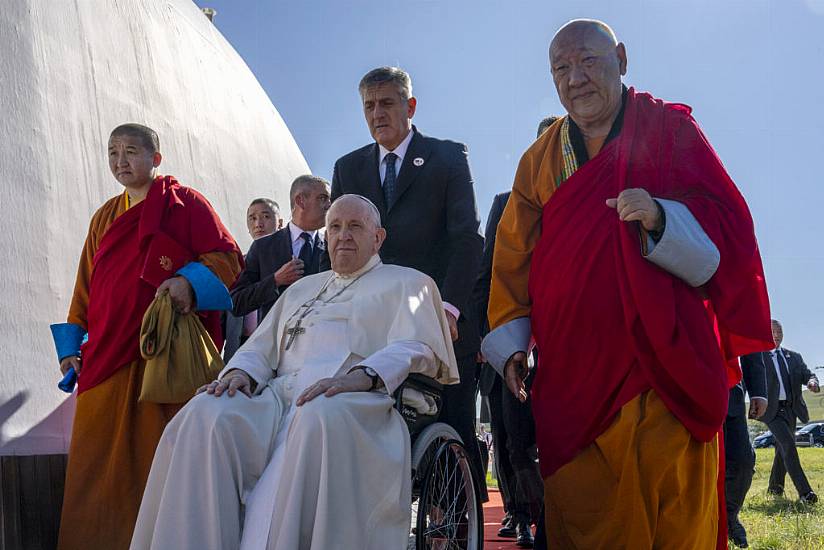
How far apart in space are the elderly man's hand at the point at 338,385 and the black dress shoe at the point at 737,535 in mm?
3095

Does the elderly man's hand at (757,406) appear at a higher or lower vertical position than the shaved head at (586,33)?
lower

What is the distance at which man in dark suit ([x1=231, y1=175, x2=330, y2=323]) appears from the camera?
4.20 metres

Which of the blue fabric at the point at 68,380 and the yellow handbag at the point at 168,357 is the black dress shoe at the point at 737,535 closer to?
the yellow handbag at the point at 168,357

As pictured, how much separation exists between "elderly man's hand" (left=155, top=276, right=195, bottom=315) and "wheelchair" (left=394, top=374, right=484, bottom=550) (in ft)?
4.51

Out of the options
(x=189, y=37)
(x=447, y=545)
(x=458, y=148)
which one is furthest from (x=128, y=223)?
(x=189, y=37)

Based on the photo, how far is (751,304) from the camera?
2.81 m

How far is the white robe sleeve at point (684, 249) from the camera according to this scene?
2.68 metres

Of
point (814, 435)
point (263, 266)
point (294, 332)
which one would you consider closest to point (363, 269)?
point (294, 332)

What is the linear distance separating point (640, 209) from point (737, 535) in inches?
123

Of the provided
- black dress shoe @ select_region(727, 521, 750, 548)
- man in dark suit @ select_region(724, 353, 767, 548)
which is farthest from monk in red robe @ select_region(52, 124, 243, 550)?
black dress shoe @ select_region(727, 521, 750, 548)

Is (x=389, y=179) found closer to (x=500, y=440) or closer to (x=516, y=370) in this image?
(x=516, y=370)

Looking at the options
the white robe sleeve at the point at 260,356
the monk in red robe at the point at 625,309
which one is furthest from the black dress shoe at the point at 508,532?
the white robe sleeve at the point at 260,356

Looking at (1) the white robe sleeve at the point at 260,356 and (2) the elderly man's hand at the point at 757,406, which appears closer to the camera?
(1) the white robe sleeve at the point at 260,356

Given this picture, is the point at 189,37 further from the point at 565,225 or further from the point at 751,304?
the point at 751,304
